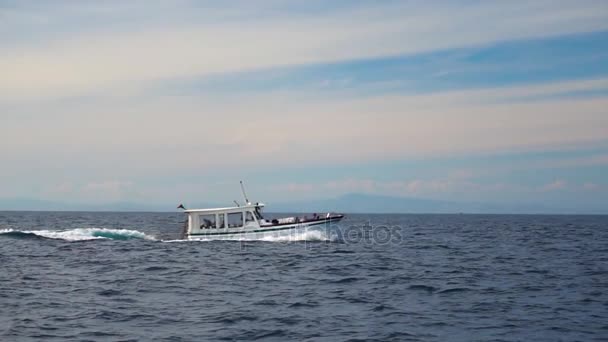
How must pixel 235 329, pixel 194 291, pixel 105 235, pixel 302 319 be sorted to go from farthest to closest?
1. pixel 105 235
2. pixel 194 291
3. pixel 302 319
4. pixel 235 329

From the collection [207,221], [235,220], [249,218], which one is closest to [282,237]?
[249,218]

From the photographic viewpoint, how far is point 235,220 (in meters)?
49.1

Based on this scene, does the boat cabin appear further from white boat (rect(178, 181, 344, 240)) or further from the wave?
the wave

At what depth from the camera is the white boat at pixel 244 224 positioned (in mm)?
48688

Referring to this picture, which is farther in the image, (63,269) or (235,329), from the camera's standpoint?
(63,269)

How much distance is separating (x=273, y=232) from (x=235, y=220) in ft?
10.3

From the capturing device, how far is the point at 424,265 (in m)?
37.0

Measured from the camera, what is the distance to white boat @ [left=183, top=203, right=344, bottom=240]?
1917 inches

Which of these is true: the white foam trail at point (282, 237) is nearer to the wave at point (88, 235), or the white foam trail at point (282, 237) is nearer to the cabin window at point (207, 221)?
the cabin window at point (207, 221)

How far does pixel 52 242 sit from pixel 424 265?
104ft

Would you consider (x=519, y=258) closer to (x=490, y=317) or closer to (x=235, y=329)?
(x=490, y=317)

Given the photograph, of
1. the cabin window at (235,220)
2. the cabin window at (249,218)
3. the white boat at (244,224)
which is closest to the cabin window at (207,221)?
the white boat at (244,224)

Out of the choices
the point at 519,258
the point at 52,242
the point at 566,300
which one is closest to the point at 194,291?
the point at 566,300

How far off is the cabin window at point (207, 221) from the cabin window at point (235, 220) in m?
1.38
